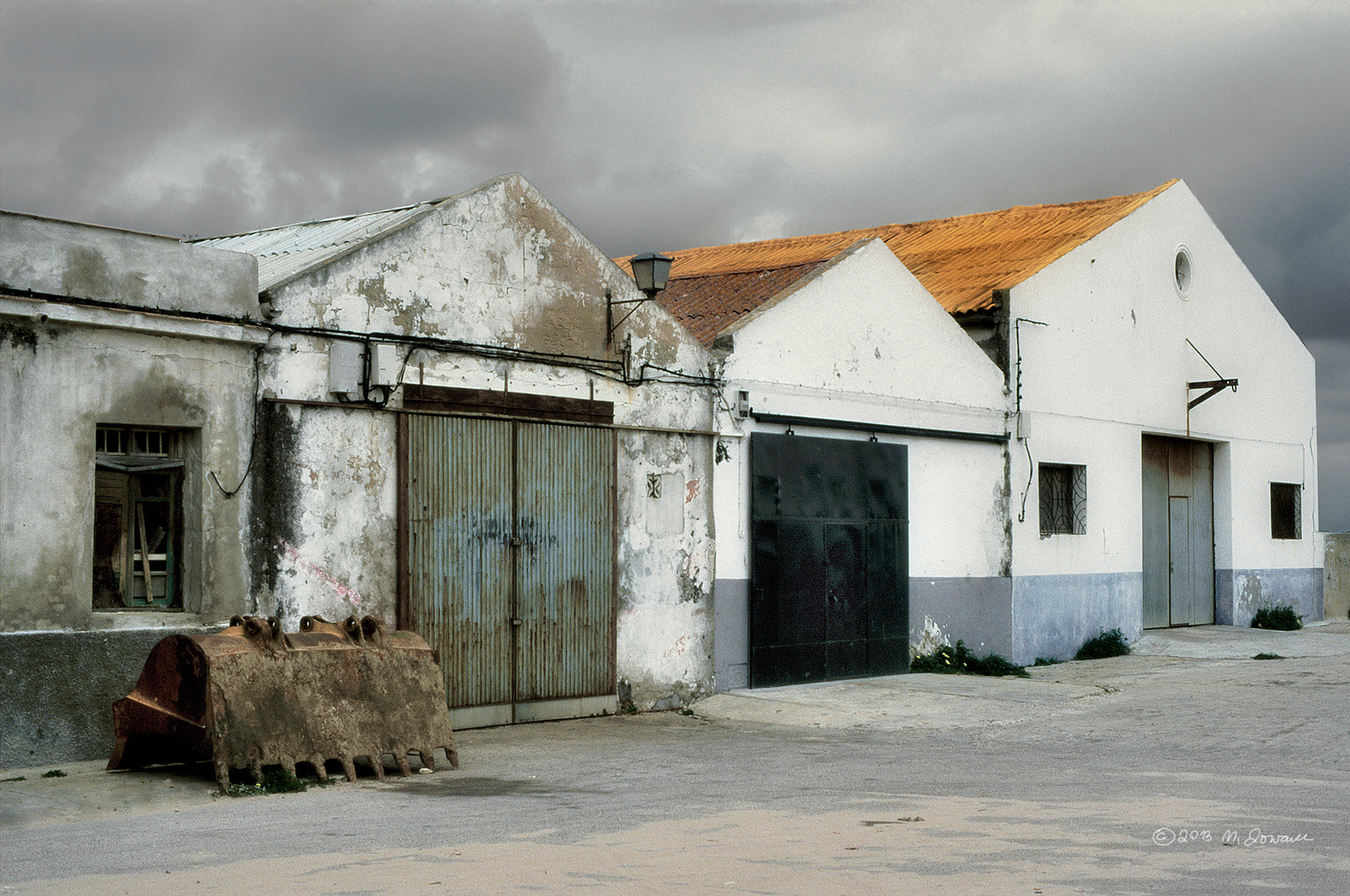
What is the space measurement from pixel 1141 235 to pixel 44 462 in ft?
52.7

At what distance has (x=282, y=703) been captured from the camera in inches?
360

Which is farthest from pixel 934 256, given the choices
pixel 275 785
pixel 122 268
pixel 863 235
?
pixel 275 785

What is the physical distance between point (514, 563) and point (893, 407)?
5823 mm

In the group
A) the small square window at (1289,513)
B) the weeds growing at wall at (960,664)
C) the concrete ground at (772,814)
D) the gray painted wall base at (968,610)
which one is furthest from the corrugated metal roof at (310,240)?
the small square window at (1289,513)

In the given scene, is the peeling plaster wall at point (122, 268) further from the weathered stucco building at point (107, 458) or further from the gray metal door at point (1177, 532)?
the gray metal door at point (1177, 532)

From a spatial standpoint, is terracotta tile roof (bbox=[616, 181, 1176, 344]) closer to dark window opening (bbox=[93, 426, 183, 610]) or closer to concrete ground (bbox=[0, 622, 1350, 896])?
concrete ground (bbox=[0, 622, 1350, 896])

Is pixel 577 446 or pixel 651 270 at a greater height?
pixel 651 270

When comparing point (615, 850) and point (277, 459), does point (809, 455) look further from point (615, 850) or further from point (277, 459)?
point (615, 850)

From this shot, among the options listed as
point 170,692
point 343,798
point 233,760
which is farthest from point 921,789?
point 170,692

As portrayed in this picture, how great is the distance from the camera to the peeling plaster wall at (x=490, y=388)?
1091cm

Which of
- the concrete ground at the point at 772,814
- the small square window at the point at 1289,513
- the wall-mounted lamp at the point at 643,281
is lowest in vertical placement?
the concrete ground at the point at 772,814

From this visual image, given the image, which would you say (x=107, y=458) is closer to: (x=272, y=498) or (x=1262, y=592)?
(x=272, y=498)

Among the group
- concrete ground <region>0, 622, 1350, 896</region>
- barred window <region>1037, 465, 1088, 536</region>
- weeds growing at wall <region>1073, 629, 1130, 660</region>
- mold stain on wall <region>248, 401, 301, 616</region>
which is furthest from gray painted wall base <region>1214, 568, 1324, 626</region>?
mold stain on wall <region>248, 401, 301, 616</region>

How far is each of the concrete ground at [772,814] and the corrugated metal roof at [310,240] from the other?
13.6 ft
